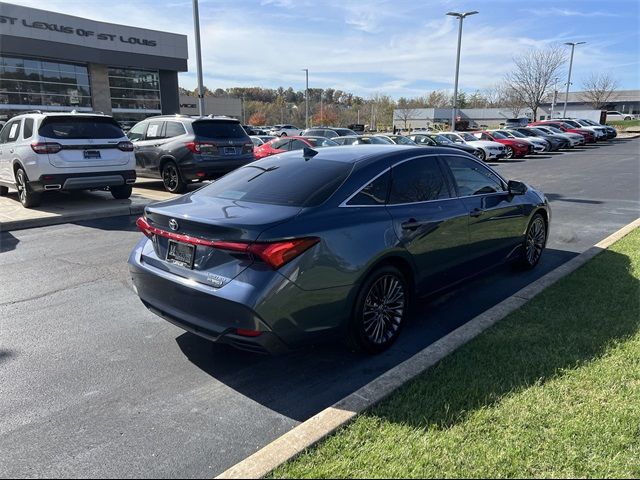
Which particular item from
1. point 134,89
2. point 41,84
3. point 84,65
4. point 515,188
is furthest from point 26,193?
point 134,89

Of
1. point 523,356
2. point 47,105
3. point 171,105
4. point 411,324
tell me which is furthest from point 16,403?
point 171,105

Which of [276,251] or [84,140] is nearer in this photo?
[276,251]

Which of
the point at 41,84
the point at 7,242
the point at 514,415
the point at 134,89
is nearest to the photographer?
the point at 514,415

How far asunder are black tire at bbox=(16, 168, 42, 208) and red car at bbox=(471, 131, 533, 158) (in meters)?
22.0

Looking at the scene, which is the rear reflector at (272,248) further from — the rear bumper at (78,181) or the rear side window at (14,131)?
the rear side window at (14,131)

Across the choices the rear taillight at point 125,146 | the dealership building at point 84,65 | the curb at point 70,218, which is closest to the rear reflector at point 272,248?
the curb at point 70,218

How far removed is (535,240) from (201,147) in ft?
26.1

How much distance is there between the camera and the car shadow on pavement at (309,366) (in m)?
3.37

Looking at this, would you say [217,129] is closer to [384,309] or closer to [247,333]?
A: [384,309]

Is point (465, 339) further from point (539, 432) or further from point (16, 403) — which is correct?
point (16, 403)

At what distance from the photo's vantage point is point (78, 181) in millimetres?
9297

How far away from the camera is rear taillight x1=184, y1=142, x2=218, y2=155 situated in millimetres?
11484

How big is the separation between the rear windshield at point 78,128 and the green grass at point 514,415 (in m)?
8.50

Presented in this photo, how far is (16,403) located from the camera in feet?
10.6
